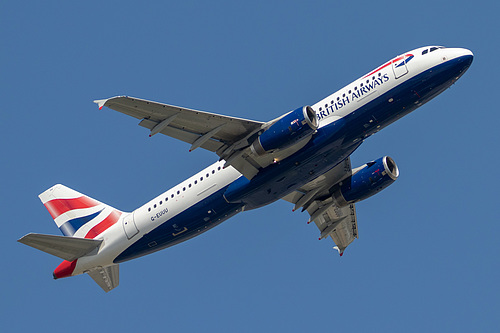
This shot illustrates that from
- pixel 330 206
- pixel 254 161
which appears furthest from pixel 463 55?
pixel 330 206

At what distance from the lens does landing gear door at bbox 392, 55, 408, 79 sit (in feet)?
144

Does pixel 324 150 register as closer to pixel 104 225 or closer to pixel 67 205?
pixel 104 225

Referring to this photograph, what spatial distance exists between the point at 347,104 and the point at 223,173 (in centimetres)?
913

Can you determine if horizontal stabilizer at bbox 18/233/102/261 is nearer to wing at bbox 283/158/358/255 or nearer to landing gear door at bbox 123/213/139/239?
landing gear door at bbox 123/213/139/239

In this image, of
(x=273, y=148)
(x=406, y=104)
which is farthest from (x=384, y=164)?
(x=273, y=148)

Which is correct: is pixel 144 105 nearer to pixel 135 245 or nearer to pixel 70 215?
pixel 135 245

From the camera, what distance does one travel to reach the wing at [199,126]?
41.2 meters

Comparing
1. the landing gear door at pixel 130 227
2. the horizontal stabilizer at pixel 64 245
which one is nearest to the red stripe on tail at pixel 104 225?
the horizontal stabilizer at pixel 64 245

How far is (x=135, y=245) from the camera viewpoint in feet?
161

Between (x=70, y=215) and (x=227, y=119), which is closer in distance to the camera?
(x=227, y=119)

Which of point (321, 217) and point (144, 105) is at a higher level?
point (144, 105)

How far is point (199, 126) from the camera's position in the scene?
4372 cm

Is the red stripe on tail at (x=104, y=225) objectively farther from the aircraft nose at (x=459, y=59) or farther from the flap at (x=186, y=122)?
the aircraft nose at (x=459, y=59)

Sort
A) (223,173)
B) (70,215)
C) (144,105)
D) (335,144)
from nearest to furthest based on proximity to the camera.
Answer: (144,105), (335,144), (223,173), (70,215)
